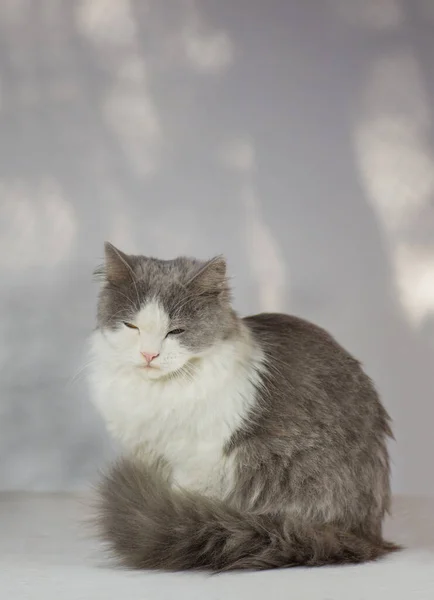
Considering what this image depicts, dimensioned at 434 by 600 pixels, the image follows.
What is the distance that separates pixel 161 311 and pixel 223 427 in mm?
305

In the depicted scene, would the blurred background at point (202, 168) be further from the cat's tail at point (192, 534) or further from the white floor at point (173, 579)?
the cat's tail at point (192, 534)

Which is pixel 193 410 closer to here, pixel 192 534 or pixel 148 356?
pixel 148 356

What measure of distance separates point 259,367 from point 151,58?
1.28m

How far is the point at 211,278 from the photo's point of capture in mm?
2346

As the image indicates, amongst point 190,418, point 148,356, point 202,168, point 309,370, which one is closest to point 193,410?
point 190,418

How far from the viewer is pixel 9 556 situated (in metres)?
2.34

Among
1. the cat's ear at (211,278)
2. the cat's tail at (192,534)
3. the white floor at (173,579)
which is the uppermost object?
the cat's ear at (211,278)

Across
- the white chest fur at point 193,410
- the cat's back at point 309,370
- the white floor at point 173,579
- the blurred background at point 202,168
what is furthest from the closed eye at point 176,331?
the blurred background at point 202,168

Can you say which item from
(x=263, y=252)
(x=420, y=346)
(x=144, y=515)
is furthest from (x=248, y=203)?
(x=144, y=515)

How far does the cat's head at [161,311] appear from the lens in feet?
7.43

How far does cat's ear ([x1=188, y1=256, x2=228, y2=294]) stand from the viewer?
2.32 m

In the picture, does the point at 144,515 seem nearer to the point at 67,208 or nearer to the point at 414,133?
the point at 67,208

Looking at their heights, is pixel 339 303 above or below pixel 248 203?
below

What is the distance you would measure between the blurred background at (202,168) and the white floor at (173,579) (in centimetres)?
77
